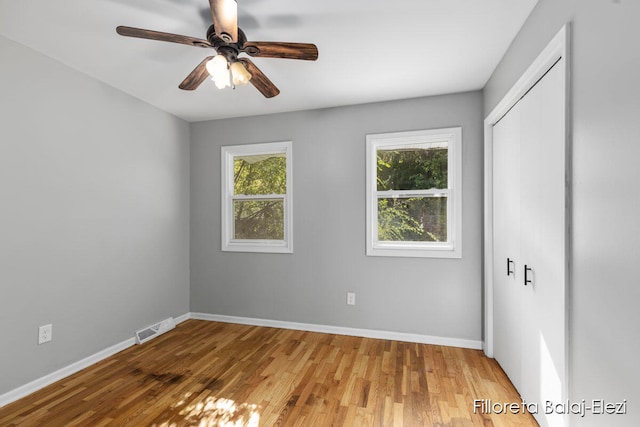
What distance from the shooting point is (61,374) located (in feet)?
7.70

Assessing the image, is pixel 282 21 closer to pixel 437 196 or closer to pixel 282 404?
pixel 437 196

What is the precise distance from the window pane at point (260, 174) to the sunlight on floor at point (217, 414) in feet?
7.30

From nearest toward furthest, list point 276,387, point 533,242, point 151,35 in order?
point 151,35 < point 533,242 < point 276,387

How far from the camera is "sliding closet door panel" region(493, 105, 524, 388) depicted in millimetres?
2107

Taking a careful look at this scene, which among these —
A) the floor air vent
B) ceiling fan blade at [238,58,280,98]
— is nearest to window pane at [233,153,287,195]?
ceiling fan blade at [238,58,280,98]

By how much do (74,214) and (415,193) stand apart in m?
3.19

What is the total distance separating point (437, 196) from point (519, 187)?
1.00 metres

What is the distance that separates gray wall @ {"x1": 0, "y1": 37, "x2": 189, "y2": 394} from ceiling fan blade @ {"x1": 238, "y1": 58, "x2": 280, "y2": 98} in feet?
5.52

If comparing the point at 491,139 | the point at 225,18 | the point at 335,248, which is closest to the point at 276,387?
the point at 335,248

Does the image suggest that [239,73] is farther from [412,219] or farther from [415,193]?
[412,219]

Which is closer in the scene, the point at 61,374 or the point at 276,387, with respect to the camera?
the point at 276,387

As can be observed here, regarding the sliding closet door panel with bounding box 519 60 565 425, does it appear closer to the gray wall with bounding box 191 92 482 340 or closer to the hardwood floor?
the hardwood floor

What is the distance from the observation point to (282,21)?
1832mm

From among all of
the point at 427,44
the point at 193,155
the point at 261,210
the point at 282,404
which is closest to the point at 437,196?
the point at 427,44
